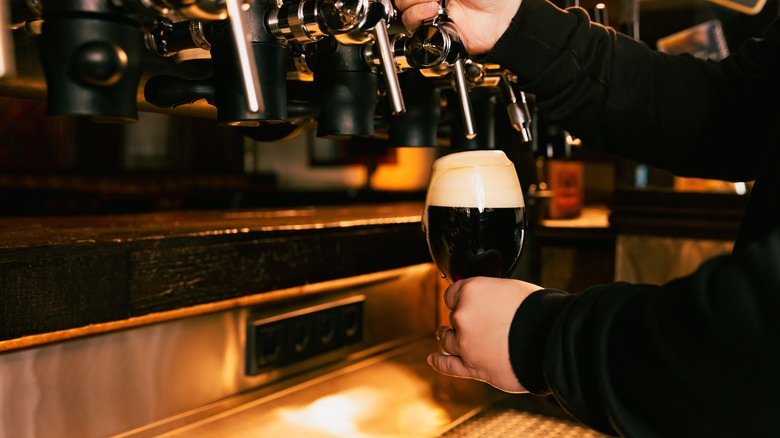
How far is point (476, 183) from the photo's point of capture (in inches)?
30.9

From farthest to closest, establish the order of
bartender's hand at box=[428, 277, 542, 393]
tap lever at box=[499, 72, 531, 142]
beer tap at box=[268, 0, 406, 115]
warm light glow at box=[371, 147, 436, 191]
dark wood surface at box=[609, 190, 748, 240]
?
1. warm light glow at box=[371, 147, 436, 191]
2. dark wood surface at box=[609, 190, 748, 240]
3. tap lever at box=[499, 72, 531, 142]
4. bartender's hand at box=[428, 277, 542, 393]
5. beer tap at box=[268, 0, 406, 115]

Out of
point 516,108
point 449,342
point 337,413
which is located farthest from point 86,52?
point 337,413

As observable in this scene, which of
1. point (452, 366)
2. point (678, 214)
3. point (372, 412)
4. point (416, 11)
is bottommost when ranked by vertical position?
point (372, 412)

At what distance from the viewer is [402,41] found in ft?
2.47

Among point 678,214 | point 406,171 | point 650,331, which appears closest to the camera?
point 650,331

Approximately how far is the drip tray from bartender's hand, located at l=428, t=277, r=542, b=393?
0.35 m

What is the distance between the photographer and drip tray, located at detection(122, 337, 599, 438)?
3.41 ft

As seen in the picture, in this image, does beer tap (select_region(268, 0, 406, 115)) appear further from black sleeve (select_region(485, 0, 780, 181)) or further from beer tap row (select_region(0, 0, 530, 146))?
black sleeve (select_region(485, 0, 780, 181))

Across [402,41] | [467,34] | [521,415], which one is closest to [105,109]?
[402,41]

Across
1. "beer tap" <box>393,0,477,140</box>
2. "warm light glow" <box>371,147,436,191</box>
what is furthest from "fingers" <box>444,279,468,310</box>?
"warm light glow" <box>371,147,436,191</box>

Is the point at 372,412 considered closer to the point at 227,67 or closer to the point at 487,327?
the point at 487,327

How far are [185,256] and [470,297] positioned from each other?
487 mm

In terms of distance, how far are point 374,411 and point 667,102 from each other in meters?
0.71

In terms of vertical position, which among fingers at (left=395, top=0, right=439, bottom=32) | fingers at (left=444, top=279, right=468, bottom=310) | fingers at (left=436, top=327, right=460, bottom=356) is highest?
fingers at (left=395, top=0, right=439, bottom=32)
